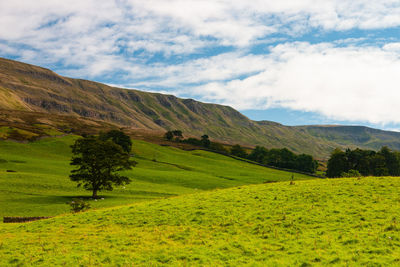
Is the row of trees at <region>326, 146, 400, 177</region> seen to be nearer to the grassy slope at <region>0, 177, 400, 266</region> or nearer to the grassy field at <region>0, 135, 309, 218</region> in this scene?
the grassy field at <region>0, 135, 309, 218</region>

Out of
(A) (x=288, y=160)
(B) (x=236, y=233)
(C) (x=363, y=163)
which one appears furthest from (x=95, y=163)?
(A) (x=288, y=160)

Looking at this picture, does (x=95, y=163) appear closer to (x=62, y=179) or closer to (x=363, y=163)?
(x=62, y=179)

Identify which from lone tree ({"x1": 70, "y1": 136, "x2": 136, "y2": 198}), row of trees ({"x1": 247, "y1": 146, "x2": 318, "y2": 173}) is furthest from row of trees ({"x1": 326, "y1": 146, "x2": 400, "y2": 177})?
lone tree ({"x1": 70, "y1": 136, "x2": 136, "y2": 198})

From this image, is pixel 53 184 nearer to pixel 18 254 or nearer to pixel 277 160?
pixel 18 254

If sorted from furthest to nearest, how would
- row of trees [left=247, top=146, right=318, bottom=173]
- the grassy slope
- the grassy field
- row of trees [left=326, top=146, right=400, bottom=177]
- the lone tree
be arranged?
row of trees [left=247, top=146, right=318, bottom=173]
row of trees [left=326, top=146, right=400, bottom=177]
the lone tree
the grassy field
the grassy slope

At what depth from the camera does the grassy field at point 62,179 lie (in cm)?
4835

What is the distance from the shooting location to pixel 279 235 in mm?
18875

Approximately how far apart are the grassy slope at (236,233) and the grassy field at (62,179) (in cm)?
2165

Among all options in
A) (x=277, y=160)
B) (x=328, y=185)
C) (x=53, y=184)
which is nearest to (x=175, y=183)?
(x=53, y=184)

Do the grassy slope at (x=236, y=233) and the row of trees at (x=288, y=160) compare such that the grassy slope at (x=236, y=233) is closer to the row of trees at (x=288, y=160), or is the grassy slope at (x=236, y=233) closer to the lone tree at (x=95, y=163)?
the lone tree at (x=95, y=163)

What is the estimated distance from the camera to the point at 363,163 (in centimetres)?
11844

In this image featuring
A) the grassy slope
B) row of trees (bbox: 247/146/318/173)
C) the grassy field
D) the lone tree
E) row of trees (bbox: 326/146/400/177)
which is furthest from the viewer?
row of trees (bbox: 247/146/318/173)

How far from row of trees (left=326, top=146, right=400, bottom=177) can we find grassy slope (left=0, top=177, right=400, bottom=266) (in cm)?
9963

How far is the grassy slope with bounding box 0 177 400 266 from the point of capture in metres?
15.8
